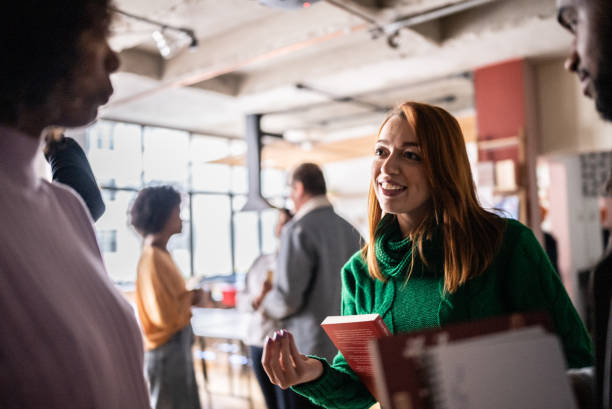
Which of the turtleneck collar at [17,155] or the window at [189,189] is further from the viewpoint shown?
the window at [189,189]

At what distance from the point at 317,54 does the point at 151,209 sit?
440 centimetres

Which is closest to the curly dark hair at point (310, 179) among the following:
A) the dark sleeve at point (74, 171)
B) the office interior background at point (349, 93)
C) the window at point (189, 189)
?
the office interior background at point (349, 93)

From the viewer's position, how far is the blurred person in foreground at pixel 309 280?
104 inches

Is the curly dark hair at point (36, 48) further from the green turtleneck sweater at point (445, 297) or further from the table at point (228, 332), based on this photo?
the table at point (228, 332)

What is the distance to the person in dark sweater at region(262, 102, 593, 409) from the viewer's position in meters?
1.19

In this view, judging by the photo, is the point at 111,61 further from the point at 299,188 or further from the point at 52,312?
the point at 299,188

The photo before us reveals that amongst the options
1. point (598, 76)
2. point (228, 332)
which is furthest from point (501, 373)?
point (228, 332)

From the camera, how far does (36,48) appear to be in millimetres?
→ 657

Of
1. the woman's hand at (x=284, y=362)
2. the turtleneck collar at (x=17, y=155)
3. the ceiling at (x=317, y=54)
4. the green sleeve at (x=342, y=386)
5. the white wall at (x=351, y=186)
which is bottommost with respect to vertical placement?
the green sleeve at (x=342, y=386)

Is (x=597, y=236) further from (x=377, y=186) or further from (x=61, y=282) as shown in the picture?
(x=61, y=282)

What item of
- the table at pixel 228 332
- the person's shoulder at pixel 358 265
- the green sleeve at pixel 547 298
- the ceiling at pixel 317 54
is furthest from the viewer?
the ceiling at pixel 317 54

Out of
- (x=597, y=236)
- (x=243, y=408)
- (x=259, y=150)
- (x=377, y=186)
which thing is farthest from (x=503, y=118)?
(x=377, y=186)

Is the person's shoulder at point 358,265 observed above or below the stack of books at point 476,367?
above

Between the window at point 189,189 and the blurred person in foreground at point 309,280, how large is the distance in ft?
15.6
